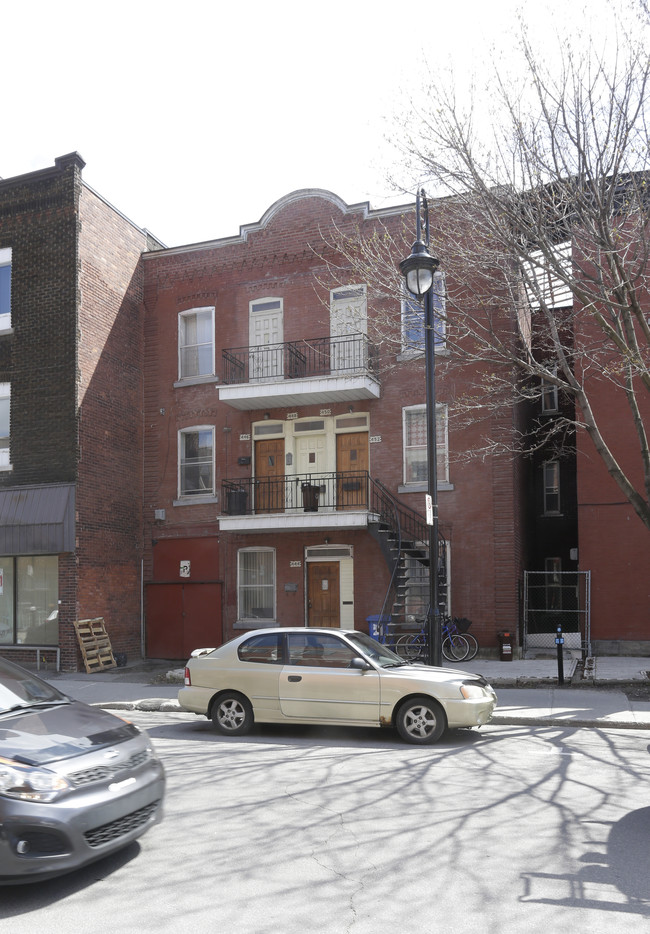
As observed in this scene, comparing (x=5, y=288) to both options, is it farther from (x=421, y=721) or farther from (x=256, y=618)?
(x=421, y=721)

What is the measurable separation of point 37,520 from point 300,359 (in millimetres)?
7698

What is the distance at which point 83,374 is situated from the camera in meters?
20.0

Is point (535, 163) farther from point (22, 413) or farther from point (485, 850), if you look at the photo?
point (22, 413)

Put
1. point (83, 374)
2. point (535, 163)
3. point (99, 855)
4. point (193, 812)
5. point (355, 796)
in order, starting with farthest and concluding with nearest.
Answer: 1. point (83, 374)
2. point (535, 163)
3. point (355, 796)
4. point (193, 812)
5. point (99, 855)

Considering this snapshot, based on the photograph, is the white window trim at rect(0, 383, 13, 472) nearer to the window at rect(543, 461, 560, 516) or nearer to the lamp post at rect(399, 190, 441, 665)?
the lamp post at rect(399, 190, 441, 665)

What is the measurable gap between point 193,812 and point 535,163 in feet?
35.4

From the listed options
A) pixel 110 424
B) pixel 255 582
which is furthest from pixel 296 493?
pixel 110 424

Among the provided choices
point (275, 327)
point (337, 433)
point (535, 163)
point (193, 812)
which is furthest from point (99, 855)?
point (275, 327)

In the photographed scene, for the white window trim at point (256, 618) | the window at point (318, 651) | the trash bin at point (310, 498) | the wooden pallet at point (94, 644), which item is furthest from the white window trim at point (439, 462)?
the window at point (318, 651)

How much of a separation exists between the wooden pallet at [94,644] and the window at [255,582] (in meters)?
3.40

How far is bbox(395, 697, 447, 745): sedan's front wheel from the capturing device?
371 inches

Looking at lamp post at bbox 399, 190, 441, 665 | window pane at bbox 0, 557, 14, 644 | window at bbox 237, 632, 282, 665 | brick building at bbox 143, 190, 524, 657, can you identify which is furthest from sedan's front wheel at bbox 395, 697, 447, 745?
window pane at bbox 0, 557, 14, 644

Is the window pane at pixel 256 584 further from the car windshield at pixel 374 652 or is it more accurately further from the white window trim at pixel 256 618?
the car windshield at pixel 374 652

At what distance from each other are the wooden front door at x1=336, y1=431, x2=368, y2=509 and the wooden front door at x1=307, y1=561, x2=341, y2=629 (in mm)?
1668
